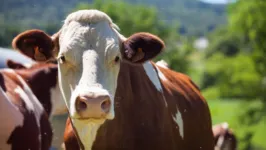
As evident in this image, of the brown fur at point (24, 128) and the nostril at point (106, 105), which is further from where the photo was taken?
the brown fur at point (24, 128)

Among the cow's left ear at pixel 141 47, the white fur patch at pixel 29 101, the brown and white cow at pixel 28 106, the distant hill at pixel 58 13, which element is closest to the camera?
the cow's left ear at pixel 141 47

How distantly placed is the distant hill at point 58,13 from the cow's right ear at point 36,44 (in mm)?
578

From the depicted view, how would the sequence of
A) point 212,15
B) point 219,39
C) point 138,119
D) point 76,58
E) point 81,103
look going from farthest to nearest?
point 212,15 < point 219,39 < point 138,119 < point 76,58 < point 81,103

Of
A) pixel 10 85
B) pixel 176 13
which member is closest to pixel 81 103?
pixel 10 85

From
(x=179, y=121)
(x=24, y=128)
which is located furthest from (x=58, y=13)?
(x=179, y=121)

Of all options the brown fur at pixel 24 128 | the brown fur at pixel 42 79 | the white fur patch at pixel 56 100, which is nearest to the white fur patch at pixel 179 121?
the brown fur at pixel 24 128

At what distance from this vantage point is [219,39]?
79562mm

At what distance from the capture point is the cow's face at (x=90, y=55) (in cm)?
442

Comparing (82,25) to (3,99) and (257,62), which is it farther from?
(257,62)

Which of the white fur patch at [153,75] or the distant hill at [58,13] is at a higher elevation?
the white fur patch at [153,75]

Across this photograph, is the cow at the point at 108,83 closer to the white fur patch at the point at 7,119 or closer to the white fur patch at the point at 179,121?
the white fur patch at the point at 179,121

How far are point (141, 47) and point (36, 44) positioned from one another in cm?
90

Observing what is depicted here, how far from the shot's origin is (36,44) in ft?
17.1

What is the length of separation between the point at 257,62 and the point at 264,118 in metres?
3.10
